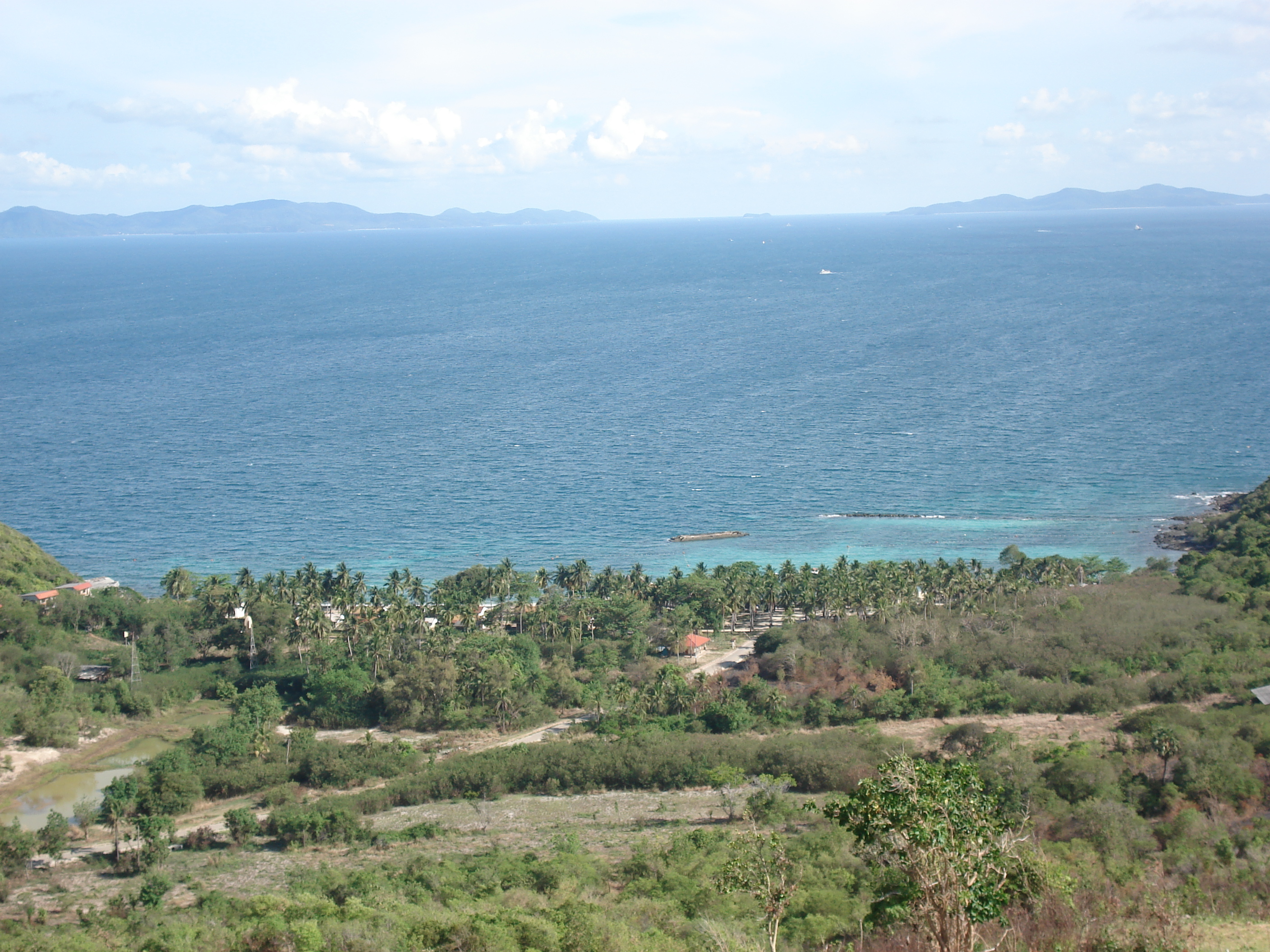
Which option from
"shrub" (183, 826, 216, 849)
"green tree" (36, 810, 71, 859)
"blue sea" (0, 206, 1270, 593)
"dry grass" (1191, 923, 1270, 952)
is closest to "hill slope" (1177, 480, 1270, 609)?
"blue sea" (0, 206, 1270, 593)

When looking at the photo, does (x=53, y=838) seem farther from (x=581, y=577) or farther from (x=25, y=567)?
(x=25, y=567)

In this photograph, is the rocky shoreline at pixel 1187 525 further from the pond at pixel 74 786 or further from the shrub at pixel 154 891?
the shrub at pixel 154 891

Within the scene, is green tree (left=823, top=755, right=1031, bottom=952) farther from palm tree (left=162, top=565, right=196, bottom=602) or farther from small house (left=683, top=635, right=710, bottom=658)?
palm tree (left=162, top=565, right=196, bottom=602)

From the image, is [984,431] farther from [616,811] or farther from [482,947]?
[482,947]

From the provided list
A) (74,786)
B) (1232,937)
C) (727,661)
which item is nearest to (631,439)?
(727,661)

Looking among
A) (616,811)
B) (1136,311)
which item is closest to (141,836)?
(616,811)

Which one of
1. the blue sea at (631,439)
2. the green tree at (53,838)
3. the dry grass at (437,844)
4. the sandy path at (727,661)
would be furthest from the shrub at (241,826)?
the blue sea at (631,439)
